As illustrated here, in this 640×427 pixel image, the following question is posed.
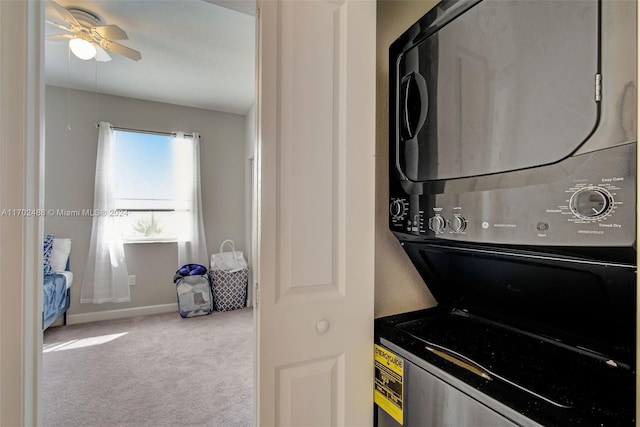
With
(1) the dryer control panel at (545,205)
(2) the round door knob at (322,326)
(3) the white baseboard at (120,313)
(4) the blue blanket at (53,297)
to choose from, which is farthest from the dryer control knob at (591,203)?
(3) the white baseboard at (120,313)

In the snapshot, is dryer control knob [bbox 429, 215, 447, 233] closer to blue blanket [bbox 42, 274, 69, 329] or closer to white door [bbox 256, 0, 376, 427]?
white door [bbox 256, 0, 376, 427]

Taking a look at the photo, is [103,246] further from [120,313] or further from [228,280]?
[228,280]

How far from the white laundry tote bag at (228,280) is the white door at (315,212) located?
3.15 metres

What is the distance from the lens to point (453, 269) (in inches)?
39.3

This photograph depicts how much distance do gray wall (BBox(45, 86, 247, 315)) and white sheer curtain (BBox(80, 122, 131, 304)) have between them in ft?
0.35

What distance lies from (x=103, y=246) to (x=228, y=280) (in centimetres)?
146

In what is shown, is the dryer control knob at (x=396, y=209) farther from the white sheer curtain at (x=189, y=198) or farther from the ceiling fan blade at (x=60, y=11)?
the white sheer curtain at (x=189, y=198)

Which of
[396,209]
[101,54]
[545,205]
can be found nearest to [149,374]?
[396,209]

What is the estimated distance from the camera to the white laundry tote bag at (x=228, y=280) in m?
3.87

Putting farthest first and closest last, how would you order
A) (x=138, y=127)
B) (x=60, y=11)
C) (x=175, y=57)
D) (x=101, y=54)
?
(x=138, y=127) < (x=175, y=57) < (x=101, y=54) < (x=60, y=11)

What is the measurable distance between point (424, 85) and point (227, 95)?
3.24 m

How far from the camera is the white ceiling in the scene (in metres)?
2.10

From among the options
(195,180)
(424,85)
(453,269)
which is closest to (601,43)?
(424,85)

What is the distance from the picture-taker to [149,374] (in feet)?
7.85
